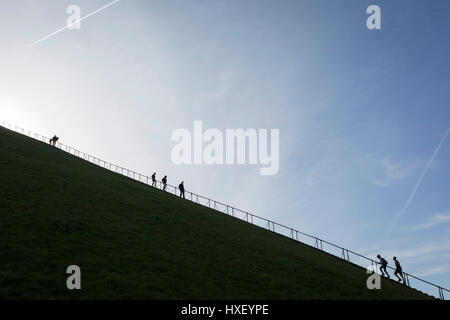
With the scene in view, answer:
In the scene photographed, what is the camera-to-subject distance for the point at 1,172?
23.9 m

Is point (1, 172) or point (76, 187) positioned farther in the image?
point (76, 187)

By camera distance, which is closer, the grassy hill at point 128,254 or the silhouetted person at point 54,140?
the grassy hill at point 128,254

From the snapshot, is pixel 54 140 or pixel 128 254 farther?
pixel 54 140

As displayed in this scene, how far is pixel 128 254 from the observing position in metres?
16.2

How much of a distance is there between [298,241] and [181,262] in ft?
61.1

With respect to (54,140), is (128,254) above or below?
below

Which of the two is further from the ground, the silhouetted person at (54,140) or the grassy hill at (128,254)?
the silhouetted person at (54,140)

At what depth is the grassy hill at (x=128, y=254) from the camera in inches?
512

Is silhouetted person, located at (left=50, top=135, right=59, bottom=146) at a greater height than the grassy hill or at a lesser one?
greater

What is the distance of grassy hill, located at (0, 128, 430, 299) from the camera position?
512 inches

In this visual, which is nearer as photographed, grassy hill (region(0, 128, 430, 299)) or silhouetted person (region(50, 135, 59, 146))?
grassy hill (region(0, 128, 430, 299))
